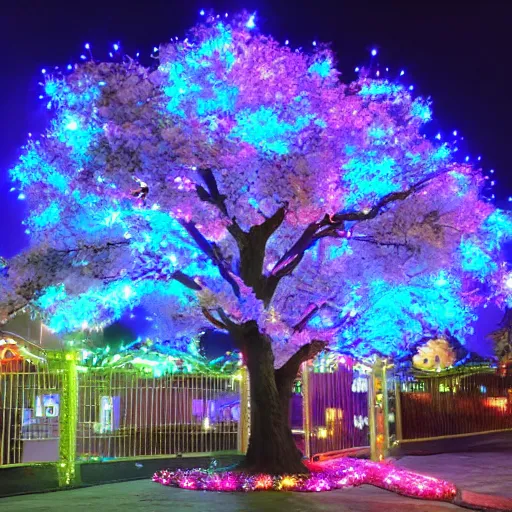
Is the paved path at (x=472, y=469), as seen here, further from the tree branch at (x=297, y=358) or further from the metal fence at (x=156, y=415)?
the metal fence at (x=156, y=415)

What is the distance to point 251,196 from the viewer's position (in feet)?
38.9

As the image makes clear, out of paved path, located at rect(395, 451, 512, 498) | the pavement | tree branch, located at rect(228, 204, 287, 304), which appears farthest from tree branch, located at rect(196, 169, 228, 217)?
paved path, located at rect(395, 451, 512, 498)

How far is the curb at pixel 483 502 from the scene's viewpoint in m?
10.2

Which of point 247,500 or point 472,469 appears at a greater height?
point 247,500

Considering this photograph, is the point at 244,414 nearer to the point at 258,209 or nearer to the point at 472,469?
the point at 472,469

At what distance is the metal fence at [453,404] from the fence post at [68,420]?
1094 centimetres

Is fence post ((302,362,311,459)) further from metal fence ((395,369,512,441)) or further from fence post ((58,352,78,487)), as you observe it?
fence post ((58,352,78,487))

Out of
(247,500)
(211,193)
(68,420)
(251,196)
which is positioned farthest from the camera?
(68,420)

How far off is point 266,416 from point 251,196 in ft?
14.1

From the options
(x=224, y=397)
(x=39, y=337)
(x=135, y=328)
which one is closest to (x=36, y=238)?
(x=224, y=397)

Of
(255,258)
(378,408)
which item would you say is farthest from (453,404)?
(255,258)

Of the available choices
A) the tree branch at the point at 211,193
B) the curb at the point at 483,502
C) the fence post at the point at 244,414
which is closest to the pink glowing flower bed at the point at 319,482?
the curb at the point at 483,502

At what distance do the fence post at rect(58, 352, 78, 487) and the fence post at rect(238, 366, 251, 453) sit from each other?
468cm

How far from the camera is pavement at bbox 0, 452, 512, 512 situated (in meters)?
10.0
